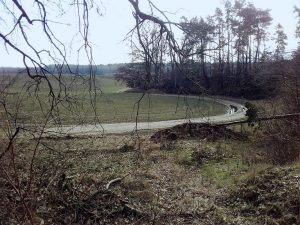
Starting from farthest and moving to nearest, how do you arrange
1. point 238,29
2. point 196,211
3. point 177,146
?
point 238,29, point 177,146, point 196,211

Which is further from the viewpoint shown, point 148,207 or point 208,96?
point 148,207

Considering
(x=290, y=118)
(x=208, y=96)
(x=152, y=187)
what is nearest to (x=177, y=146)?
(x=290, y=118)

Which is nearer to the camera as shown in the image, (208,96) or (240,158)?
(208,96)

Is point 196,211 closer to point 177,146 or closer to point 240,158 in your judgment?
point 240,158

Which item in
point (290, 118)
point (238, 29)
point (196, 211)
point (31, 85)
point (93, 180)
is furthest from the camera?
point (238, 29)

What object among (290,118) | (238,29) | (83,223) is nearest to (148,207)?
(83,223)

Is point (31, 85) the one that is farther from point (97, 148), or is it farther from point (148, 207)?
point (97, 148)

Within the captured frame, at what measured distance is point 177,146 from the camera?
709 inches

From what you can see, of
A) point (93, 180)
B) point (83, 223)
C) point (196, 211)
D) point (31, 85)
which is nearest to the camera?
point (31, 85)

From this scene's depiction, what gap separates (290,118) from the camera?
1593 centimetres

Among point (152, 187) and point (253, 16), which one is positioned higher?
point (253, 16)

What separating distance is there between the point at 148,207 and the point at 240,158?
27.8ft

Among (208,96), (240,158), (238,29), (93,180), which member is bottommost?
(240,158)

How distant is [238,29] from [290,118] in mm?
36502
